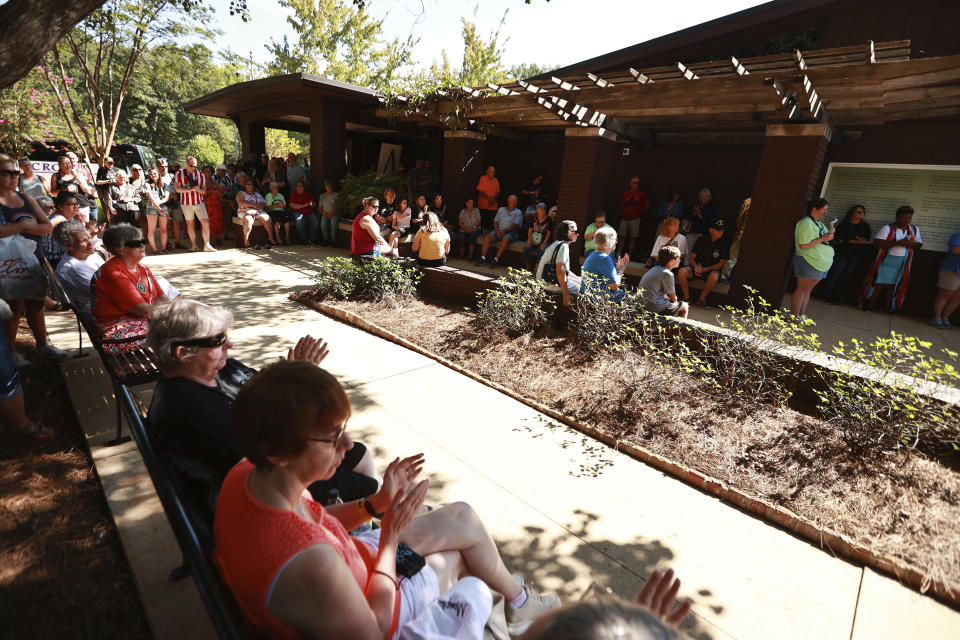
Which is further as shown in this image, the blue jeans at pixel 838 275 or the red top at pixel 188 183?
the red top at pixel 188 183

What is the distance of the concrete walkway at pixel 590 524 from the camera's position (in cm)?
233

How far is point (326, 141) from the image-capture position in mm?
11773

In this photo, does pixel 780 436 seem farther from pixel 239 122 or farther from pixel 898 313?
pixel 239 122

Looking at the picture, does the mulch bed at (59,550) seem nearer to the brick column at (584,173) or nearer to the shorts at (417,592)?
the shorts at (417,592)

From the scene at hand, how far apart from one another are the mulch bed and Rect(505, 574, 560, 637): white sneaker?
5.21 feet

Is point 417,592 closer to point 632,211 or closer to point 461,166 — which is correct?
point 632,211

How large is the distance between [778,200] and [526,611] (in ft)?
23.1

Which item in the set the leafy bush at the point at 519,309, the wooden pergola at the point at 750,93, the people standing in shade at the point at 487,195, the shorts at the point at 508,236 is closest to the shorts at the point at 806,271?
the wooden pergola at the point at 750,93

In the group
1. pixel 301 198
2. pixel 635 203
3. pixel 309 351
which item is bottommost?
pixel 309 351

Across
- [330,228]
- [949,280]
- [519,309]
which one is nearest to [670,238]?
[519,309]

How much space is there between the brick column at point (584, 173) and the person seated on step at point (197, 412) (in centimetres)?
754

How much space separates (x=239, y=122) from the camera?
1627cm

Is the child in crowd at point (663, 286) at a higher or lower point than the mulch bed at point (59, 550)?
higher

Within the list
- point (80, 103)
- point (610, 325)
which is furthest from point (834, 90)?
point (80, 103)
